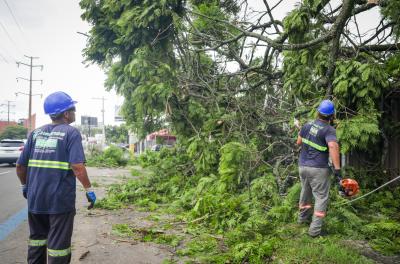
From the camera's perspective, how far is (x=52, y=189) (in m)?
3.53

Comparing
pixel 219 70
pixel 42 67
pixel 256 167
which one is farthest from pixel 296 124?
pixel 42 67

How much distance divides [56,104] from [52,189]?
89 centimetres

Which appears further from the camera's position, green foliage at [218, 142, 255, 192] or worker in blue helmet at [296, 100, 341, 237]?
green foliage at [218, 142, 255, 192]

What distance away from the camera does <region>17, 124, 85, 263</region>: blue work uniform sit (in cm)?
352

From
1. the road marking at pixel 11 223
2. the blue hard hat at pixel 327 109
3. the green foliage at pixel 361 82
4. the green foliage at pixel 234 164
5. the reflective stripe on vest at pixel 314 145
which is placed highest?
the green foliage at pixel 361 82

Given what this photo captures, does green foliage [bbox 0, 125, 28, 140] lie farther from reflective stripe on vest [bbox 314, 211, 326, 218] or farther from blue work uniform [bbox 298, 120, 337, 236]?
reflective stripe on vest [bbox 314, 211, 326, 218]

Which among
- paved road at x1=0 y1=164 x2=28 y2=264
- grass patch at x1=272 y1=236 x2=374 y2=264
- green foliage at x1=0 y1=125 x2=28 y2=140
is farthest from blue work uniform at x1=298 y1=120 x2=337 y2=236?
green foliage at x1=0 y1=125 x2=28 y2=140

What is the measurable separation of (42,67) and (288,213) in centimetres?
5453

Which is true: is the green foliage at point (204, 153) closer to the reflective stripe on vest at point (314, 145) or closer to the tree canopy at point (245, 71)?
the tree canopy at point (245, 71)

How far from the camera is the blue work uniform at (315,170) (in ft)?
17.4

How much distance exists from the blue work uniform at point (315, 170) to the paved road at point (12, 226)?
4.11 m

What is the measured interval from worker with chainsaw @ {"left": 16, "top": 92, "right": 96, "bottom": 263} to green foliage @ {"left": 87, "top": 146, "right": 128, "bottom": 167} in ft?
53.3

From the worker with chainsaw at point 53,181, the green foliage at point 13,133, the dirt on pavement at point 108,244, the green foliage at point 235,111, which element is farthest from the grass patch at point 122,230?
the green foliage at point 13,133

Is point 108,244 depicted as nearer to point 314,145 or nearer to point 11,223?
point 11,223
